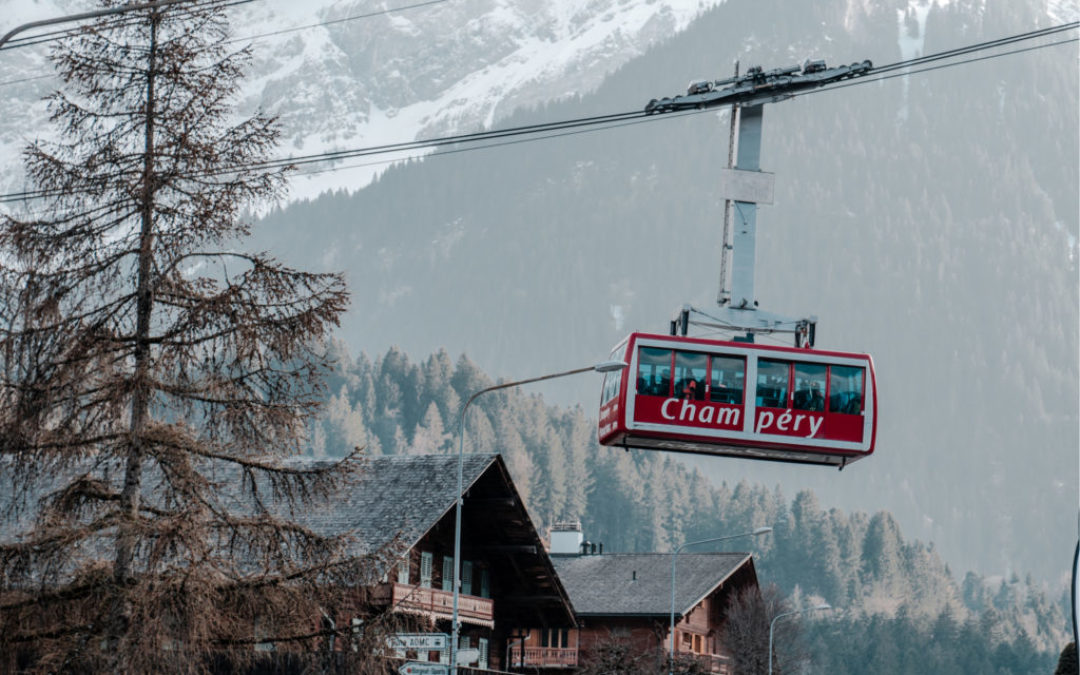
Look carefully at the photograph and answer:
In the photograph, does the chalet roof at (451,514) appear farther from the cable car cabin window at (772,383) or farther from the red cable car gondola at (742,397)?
the cable car cabin window at (772,383)

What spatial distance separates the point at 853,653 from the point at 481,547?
146 metres

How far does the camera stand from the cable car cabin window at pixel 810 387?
36.1 metres

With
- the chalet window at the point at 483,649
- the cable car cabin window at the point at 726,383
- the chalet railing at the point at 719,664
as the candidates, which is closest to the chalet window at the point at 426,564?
the chalet window at the point at 483,649

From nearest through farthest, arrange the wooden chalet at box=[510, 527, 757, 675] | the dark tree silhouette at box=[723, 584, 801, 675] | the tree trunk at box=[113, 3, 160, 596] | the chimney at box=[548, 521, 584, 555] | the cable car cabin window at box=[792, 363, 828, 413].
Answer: the tree trunk at box=[113, 3, 160, 596]
the cable car cabin window at box=[792, 363, 828, 413]
the wooden chalet at box=[510, 527, 757, 675]
the dark tree silhouette at box=[723, 584, 801, 675]
the chimney at box=[548, 521, 584, 555]

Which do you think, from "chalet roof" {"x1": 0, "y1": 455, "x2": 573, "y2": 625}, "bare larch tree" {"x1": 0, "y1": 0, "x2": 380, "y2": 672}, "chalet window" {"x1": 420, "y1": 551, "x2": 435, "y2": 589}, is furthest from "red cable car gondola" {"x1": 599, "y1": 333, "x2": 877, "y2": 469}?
A: "chalet window" {"x1": 420, "y1": 551, "x2": 435, "y2": 589}

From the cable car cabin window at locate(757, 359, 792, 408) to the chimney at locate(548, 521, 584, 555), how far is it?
54075 millimetres

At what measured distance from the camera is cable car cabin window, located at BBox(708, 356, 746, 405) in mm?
35906

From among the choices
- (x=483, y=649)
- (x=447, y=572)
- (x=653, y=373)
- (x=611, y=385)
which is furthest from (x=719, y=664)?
(x=653, y=373)

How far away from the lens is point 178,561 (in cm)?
2620

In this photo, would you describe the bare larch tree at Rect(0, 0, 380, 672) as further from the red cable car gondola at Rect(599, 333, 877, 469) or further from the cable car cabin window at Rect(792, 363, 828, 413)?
the cable car cabin window at Rect(792, 363, 828, 413)

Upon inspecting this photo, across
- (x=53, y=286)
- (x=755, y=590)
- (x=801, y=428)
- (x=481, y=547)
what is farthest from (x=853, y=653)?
(x=53, y=286)

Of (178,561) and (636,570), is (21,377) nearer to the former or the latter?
(178,561)

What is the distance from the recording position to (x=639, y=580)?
81562 mm

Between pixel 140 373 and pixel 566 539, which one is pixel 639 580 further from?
pixel 140 373
